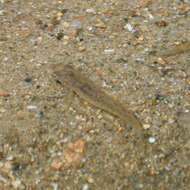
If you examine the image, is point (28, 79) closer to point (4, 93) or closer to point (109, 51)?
point (4, 93)

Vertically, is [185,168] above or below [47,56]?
below

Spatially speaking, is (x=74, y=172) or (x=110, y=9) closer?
(x=74, y=172)

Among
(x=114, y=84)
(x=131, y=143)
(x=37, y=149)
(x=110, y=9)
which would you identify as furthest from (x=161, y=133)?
(x=110, y=9)

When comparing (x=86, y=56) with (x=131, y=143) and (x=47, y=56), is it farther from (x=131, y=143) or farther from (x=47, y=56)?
(x=131, y=143)

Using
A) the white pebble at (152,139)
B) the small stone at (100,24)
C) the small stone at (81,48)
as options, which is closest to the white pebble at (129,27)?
the small stone at (100,24)

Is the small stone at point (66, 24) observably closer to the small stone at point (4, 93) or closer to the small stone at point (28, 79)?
the small stone at point (28, 79)

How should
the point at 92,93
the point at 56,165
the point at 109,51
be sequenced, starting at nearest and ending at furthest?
1. the point at 56,165
2. the point at 92,93
3. the point at 109,51

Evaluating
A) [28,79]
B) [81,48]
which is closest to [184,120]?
[81,48]

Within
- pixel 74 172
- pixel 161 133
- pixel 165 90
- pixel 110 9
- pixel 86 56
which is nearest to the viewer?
pixel 74 172
